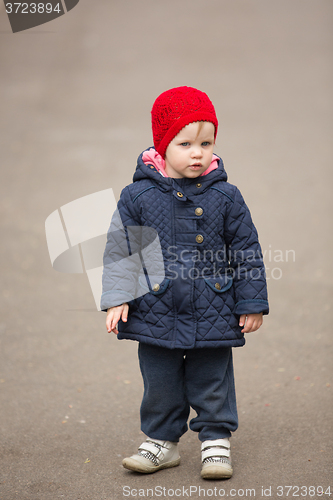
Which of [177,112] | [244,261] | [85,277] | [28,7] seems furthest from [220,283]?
[28,7]

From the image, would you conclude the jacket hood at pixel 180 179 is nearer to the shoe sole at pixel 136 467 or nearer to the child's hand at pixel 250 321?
the child's hand at pixel 250 321

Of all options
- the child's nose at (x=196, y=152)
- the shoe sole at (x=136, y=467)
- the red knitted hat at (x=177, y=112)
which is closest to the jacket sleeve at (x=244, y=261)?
the child's nose at (x=196, y=152)

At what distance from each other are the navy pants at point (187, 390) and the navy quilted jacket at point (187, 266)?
12 centimetres

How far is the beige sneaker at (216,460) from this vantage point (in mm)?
2174

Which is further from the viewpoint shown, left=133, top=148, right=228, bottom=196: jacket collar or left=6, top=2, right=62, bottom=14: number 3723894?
left=6, top=2, right=62, bottom=14: number 3723894

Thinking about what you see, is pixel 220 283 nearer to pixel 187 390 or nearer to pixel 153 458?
pixel 187 390

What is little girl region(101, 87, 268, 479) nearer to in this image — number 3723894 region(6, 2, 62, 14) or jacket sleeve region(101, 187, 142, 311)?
jacket sleeve region(101, 187, 142, 311)

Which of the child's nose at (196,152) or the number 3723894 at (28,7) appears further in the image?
the number 3723894 at (28,7)

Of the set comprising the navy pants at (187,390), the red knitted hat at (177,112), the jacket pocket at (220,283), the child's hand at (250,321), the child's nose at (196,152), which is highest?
the red knitted hat at (177,112)

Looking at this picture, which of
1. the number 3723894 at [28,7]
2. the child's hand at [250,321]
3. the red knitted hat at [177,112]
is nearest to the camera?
the red knitted hat at [177,112]

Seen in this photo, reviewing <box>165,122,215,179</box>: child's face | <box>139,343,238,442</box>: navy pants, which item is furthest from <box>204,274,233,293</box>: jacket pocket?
<box>165,122,215,179</box>: child's face

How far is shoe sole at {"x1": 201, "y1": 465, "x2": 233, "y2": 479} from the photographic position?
2168 millimetres

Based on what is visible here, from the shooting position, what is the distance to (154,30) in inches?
281

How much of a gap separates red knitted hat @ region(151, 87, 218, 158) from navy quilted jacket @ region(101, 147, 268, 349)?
0.16 m
